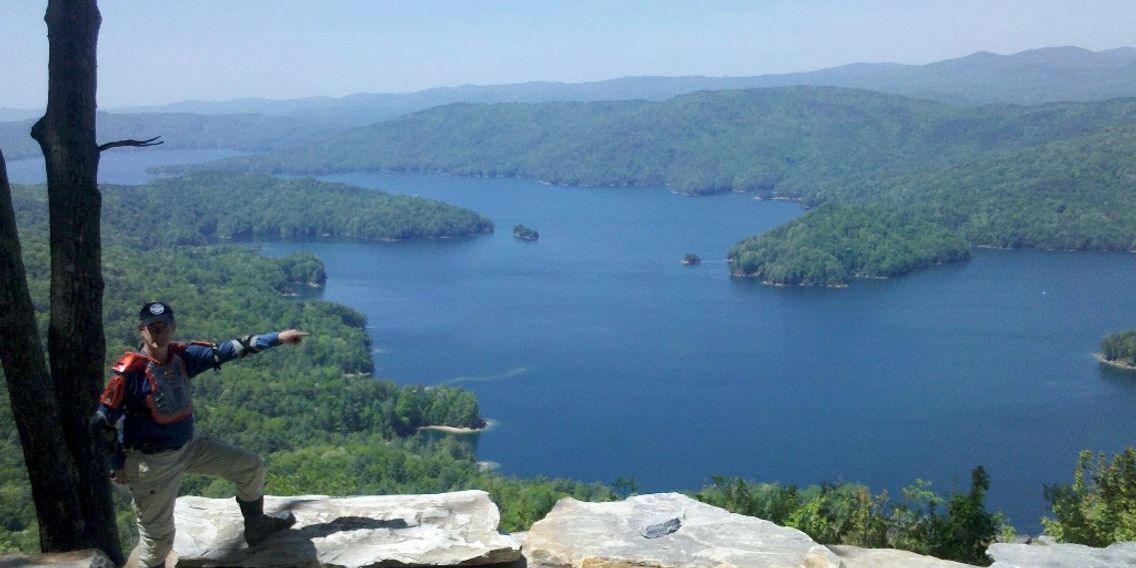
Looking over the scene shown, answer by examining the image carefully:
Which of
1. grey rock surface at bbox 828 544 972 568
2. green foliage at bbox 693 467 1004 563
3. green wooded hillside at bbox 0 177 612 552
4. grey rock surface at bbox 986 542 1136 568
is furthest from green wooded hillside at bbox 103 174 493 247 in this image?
grey rock surface at bbox 986 542 1136 568

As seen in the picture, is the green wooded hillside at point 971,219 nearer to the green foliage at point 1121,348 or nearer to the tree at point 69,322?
the green foliage at point 1121,348

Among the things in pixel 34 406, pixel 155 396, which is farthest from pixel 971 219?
pixel 34 406

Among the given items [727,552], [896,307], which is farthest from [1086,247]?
[727,552]

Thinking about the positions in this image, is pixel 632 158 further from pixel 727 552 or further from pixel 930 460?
pixel 727 552

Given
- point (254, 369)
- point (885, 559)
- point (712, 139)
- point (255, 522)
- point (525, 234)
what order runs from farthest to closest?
point (712, 139), point (525, 234), point (254, 369), point (885, 559), point (255, 522)

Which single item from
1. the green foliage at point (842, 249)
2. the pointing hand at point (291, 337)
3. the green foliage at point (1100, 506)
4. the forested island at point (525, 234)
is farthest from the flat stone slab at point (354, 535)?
the forested island at point (525, 234)

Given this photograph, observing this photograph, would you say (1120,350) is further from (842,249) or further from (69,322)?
(69,322)
